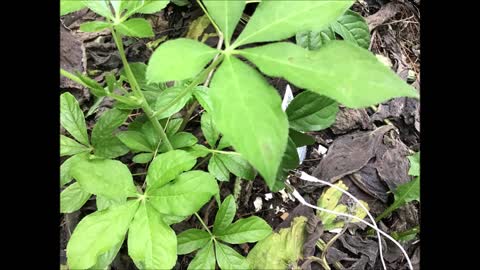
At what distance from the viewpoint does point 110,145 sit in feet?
4.00

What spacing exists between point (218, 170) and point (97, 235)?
35cm

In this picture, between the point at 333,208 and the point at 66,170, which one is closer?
the point at 66,170

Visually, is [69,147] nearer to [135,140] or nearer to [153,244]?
[135,140]

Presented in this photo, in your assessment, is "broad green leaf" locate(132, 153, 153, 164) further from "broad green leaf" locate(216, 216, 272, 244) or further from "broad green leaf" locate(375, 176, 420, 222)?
"broad green leaf" locate(375, 176, 420, 222)

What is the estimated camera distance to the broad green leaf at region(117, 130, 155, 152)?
1209 mm

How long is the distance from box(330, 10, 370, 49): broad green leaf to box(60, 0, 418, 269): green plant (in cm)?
1

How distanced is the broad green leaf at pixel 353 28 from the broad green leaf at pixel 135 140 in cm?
64

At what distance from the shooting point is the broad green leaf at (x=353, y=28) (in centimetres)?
139

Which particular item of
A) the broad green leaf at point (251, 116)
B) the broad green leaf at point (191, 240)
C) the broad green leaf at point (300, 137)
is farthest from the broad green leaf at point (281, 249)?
the broad green leaf at point (251, 116)

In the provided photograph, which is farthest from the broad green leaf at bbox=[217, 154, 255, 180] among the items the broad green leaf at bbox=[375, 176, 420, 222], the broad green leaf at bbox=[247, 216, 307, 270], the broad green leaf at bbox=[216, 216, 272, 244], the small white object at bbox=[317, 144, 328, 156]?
the broad green leaf at bbox=[375, 176, 420, 222]

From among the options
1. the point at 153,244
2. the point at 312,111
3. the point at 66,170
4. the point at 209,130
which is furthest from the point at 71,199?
the point at 312,111

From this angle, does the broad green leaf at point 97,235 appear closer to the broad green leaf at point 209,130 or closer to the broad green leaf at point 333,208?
the broad green leaf at point 209,130

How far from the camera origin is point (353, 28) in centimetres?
139
